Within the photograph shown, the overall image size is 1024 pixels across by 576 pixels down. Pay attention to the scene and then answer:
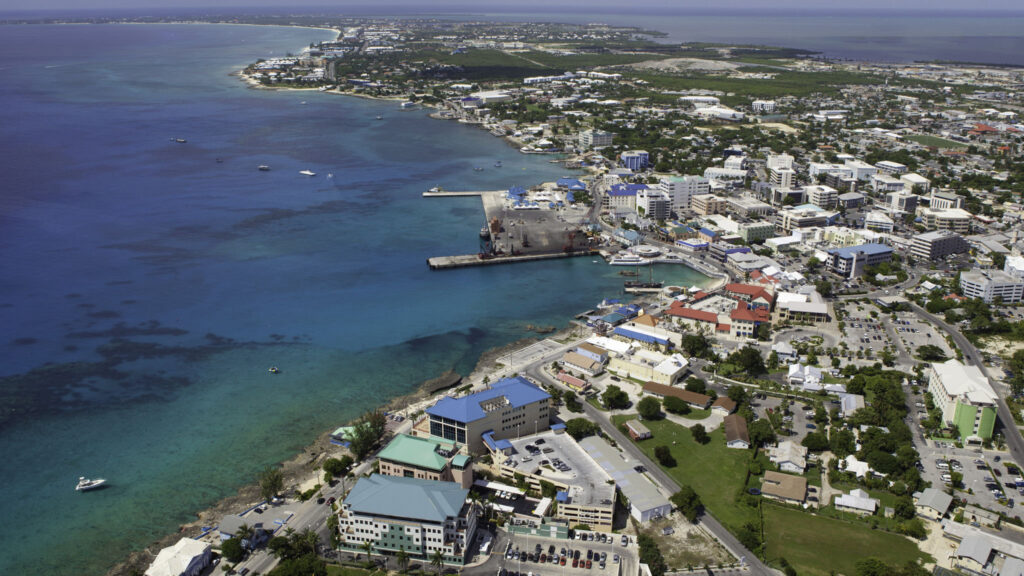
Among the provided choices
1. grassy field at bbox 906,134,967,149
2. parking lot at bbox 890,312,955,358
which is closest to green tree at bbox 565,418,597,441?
parking lot at bbox 890,312,955,358

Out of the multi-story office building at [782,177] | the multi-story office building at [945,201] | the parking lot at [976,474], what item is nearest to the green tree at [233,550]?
the parking lot at [976,474]

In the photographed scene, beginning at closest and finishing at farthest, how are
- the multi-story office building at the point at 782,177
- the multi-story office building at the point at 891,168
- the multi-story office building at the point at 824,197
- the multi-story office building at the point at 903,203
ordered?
the multi-story office building at the point at 903,203
the multi-story office building at the point at 824,197
the multi-story office building at the point at 782,177
the multi-story office building at the point at 891,168

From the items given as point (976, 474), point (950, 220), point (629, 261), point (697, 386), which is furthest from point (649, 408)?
point (950, 220)

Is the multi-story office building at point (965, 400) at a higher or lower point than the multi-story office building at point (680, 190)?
lower

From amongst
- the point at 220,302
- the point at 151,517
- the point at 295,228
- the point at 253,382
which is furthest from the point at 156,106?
the point at 151,517

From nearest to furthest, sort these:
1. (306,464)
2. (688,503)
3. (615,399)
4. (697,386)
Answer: (688,503) → (306,464) → (615,399) → (697,386)

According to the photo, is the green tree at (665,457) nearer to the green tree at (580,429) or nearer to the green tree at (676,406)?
the green tree at (580,429)

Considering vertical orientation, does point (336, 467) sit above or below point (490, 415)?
below

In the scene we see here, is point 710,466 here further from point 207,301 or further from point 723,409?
point 207,301
